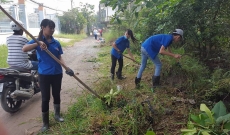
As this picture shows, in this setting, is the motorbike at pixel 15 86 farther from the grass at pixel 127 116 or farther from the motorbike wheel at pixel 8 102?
the grass at pixel 127 116

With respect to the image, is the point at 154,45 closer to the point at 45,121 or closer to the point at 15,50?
the point at 45,121

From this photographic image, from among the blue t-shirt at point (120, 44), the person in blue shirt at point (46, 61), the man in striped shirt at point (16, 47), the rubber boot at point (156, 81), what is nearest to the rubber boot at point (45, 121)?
the person in blue shirt at point (46, 61)

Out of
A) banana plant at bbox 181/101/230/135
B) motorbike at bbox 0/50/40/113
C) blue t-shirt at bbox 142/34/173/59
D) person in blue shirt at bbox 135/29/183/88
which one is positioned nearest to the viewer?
banana plant at bbox 181/101/230/135

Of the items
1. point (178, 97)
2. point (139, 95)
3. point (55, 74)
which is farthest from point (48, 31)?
point (178, 97)

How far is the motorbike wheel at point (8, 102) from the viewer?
3484mm

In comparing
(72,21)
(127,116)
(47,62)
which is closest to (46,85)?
(47,62)

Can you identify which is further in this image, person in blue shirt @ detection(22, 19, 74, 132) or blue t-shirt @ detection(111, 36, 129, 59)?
blue t-shirt @ detection(111, 36, 129, 59)

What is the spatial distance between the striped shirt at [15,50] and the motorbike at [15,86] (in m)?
0.12

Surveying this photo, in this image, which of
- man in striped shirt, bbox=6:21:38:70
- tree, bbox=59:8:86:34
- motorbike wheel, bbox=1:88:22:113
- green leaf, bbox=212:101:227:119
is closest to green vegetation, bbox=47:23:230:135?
green leaf, bbox=212:101:227:119

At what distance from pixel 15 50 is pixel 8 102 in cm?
98

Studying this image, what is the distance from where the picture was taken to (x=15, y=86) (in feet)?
12.2

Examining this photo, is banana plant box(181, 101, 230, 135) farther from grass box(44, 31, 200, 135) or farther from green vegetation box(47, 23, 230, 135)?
grass box(44, 31, 200, 135)

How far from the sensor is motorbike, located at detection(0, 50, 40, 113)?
347cm

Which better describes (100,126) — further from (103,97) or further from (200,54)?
(200,54)
